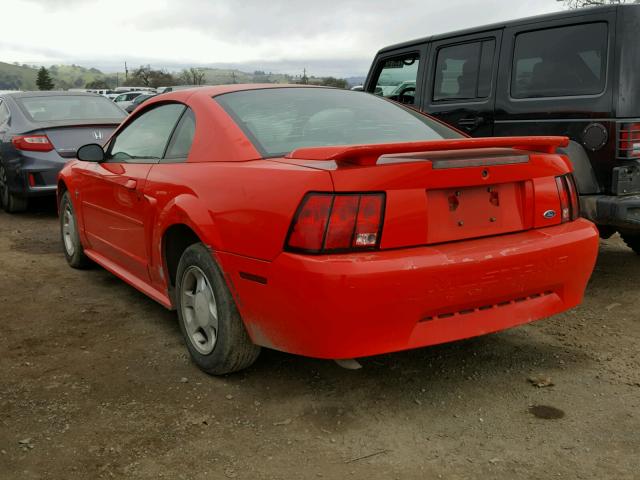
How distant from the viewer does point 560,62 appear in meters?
4.65

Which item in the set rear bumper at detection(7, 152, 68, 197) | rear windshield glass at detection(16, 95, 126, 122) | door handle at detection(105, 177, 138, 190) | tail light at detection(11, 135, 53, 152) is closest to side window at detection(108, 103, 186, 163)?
door handle at detection(105, 177, 138, 190)

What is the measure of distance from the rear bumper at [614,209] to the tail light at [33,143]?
592 cm

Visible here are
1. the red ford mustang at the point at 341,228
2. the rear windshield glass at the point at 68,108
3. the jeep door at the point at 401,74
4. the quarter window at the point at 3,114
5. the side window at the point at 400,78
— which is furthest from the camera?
the quarter window at the point at 3,114

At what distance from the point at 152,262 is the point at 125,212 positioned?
48 cm

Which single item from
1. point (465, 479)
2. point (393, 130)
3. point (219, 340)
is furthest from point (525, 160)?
→ point (219, 340)

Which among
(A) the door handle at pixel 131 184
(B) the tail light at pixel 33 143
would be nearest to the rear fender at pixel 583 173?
(A) the door handle at pixel 131 184

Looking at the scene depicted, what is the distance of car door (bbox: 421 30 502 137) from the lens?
5.14 m

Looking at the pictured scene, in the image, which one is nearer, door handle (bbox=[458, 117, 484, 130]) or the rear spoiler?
the rear spoiler

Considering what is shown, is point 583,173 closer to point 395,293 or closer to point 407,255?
point 407,255

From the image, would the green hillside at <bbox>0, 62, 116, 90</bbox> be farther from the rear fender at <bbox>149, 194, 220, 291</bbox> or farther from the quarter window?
the rear fender at <bbox>149, 194, 220, 291</bbox>

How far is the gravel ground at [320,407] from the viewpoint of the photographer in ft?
8.06

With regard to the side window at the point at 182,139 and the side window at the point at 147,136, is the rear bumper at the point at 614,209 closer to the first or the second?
the side window at the point at 182,139

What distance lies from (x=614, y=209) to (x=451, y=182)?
201 centimetres

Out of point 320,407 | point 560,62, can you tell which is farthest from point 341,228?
point 560,62
